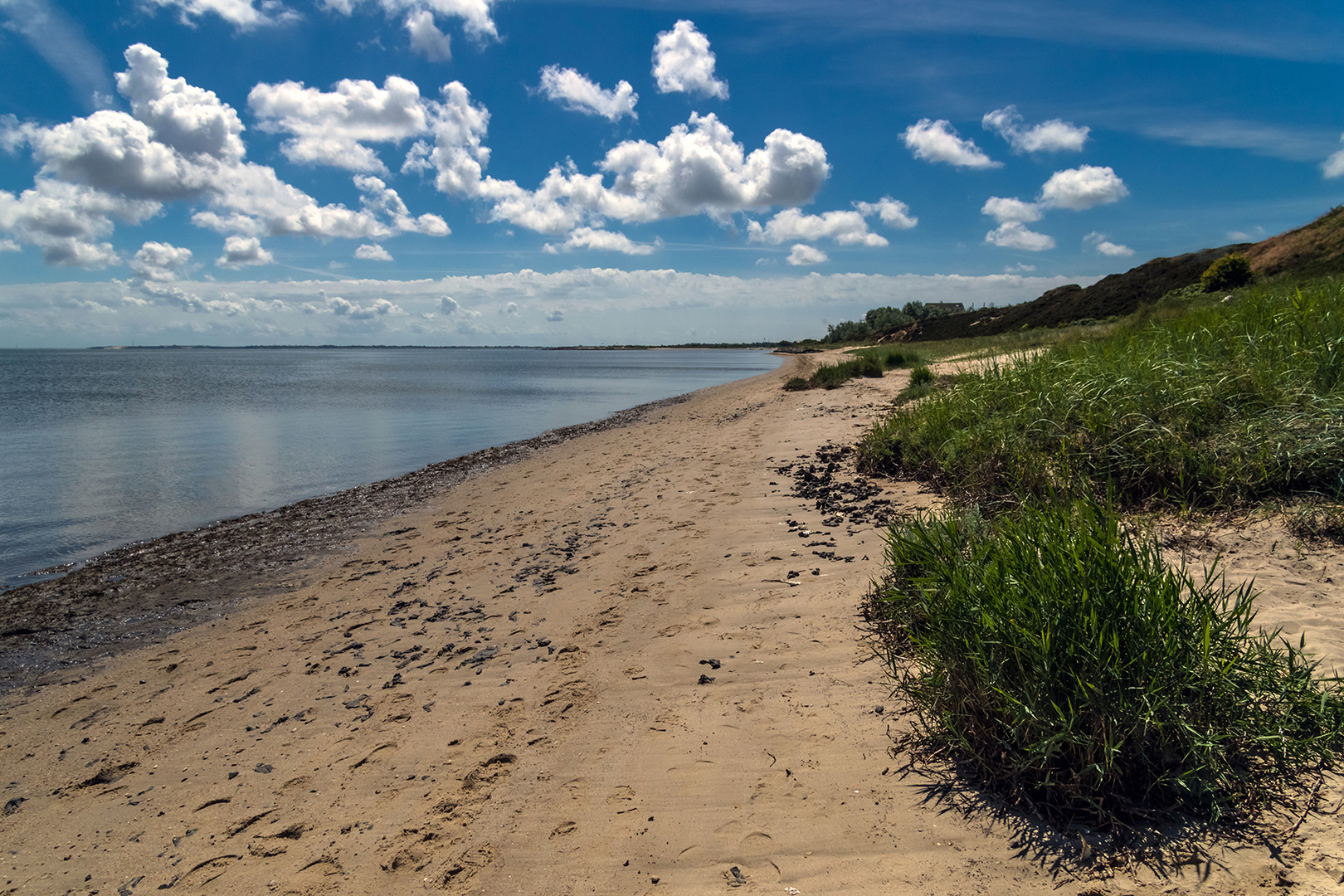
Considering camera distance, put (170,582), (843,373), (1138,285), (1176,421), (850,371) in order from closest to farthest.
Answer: (1176,421)
(170,582)
(843,373)
(850,371)
(1138,285)

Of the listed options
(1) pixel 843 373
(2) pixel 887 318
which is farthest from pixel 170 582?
(2) pixel 887 318

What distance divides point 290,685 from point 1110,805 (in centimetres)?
509

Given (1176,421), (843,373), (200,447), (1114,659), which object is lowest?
(200,447)

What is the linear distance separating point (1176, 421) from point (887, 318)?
126m

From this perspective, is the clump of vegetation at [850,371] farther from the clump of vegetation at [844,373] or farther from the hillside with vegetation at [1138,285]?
the hillside with vegetation at [1138,285]

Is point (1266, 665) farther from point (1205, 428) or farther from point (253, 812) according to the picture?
point (253, 812)

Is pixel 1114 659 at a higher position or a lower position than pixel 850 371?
lower

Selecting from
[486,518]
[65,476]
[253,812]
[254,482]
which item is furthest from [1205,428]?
[65,476]

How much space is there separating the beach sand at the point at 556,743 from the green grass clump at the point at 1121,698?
0.63 ft

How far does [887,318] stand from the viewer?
404 feet

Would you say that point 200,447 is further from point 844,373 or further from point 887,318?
point 887,318

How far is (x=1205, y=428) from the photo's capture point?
5355mm

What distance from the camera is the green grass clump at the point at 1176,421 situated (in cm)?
476

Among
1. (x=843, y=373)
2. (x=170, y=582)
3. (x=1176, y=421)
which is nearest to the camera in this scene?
(x=1176, y=421)
